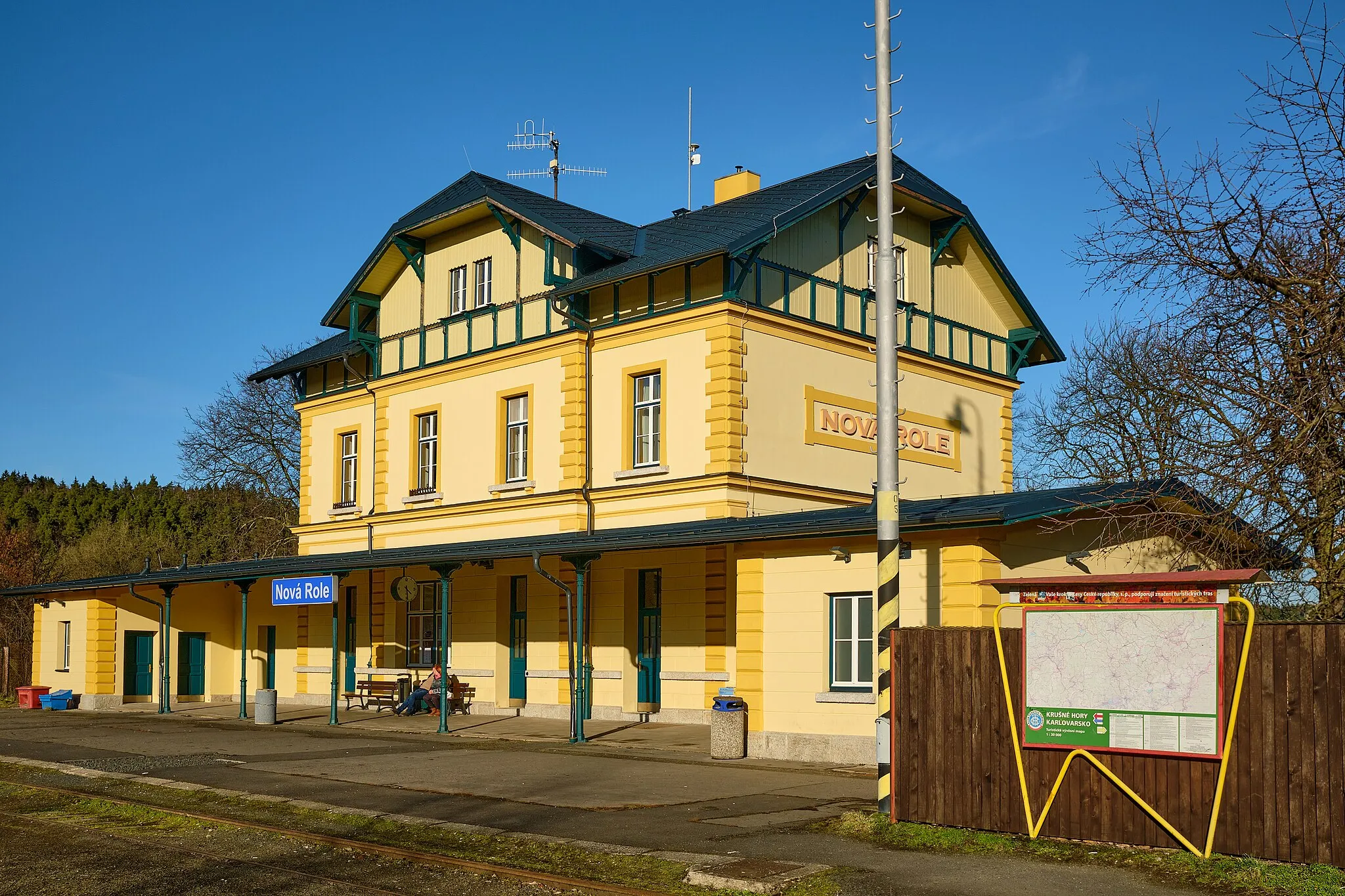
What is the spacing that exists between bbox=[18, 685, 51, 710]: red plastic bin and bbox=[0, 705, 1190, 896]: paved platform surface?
7.47m

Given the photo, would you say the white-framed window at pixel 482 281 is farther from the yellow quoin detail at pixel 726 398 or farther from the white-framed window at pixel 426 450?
the yellow quoin detail at pixel 726 398

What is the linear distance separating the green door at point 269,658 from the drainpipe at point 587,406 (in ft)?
43.0

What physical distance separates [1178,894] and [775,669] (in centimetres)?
944

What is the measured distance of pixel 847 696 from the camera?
663 inches

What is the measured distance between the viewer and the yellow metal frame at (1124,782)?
918 centimetres

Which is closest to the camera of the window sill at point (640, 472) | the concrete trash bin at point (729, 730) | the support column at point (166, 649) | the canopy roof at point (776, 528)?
the canopy roof at point (776, 528)

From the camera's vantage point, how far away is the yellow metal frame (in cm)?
918

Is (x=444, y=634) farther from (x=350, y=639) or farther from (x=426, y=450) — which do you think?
(x=350, y=639)

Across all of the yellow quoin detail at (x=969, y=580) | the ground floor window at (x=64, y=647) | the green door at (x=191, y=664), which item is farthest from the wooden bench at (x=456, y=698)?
A: the yellow quoin detail at (x=969, y=580)

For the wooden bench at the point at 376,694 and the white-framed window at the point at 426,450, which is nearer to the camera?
the wooden bench at the point at 376,694

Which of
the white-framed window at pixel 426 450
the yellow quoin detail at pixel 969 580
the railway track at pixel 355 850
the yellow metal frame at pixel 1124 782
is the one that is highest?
the white-framed window at pixel 426 450

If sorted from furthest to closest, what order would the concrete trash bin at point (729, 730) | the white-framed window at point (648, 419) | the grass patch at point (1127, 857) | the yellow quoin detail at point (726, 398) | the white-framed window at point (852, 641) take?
the white-framed window at point (648, 419)
the yellow quoin detail at point (726, 398)
the concrete trash bin at point (729, 730)
the white-framed window at point (852, 641)
the grass patch at point (1127, 857)

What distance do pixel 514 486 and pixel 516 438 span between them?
40.6 inches

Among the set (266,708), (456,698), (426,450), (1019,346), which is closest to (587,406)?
(426,450)
